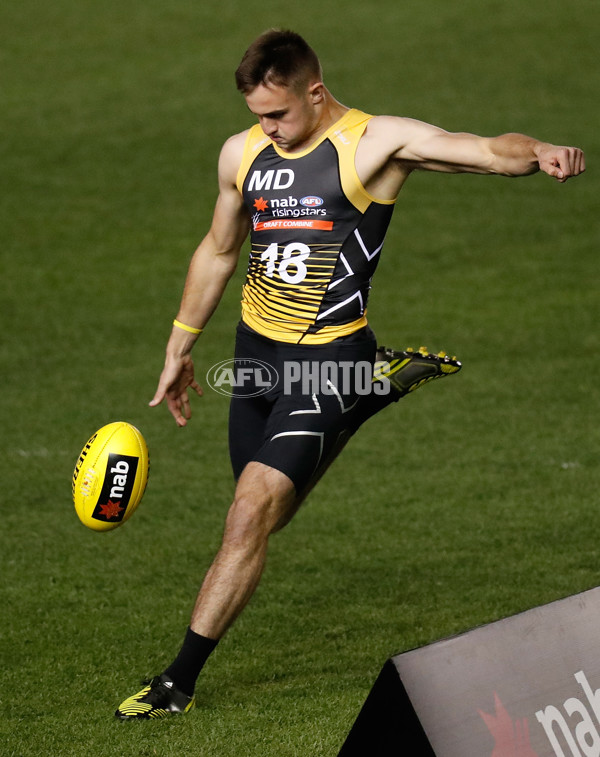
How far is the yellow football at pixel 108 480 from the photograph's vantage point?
217 inches

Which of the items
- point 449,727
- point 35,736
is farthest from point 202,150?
point 449,727

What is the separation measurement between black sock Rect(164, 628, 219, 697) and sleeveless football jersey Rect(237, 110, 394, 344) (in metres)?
1.32

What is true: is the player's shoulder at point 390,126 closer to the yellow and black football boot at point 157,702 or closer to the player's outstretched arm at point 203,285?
the player's outstretched arm at point 203,285

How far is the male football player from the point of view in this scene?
16.4 ft

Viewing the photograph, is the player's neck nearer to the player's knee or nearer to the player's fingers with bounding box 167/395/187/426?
the player's fingers with bounding box 167/395/187/426

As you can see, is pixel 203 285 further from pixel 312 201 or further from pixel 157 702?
pixel 157 702

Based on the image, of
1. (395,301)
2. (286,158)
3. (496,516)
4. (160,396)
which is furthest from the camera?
(395,301)

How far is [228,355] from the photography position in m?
11.6

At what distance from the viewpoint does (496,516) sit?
7.57 meters

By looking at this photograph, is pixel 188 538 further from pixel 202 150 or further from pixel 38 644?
pixel 202 150

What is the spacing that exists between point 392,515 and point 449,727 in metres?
4.14

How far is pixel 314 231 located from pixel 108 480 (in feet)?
4.58

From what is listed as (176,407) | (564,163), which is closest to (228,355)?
(176,407)

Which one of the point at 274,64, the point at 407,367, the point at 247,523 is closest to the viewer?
the point at 247,523
